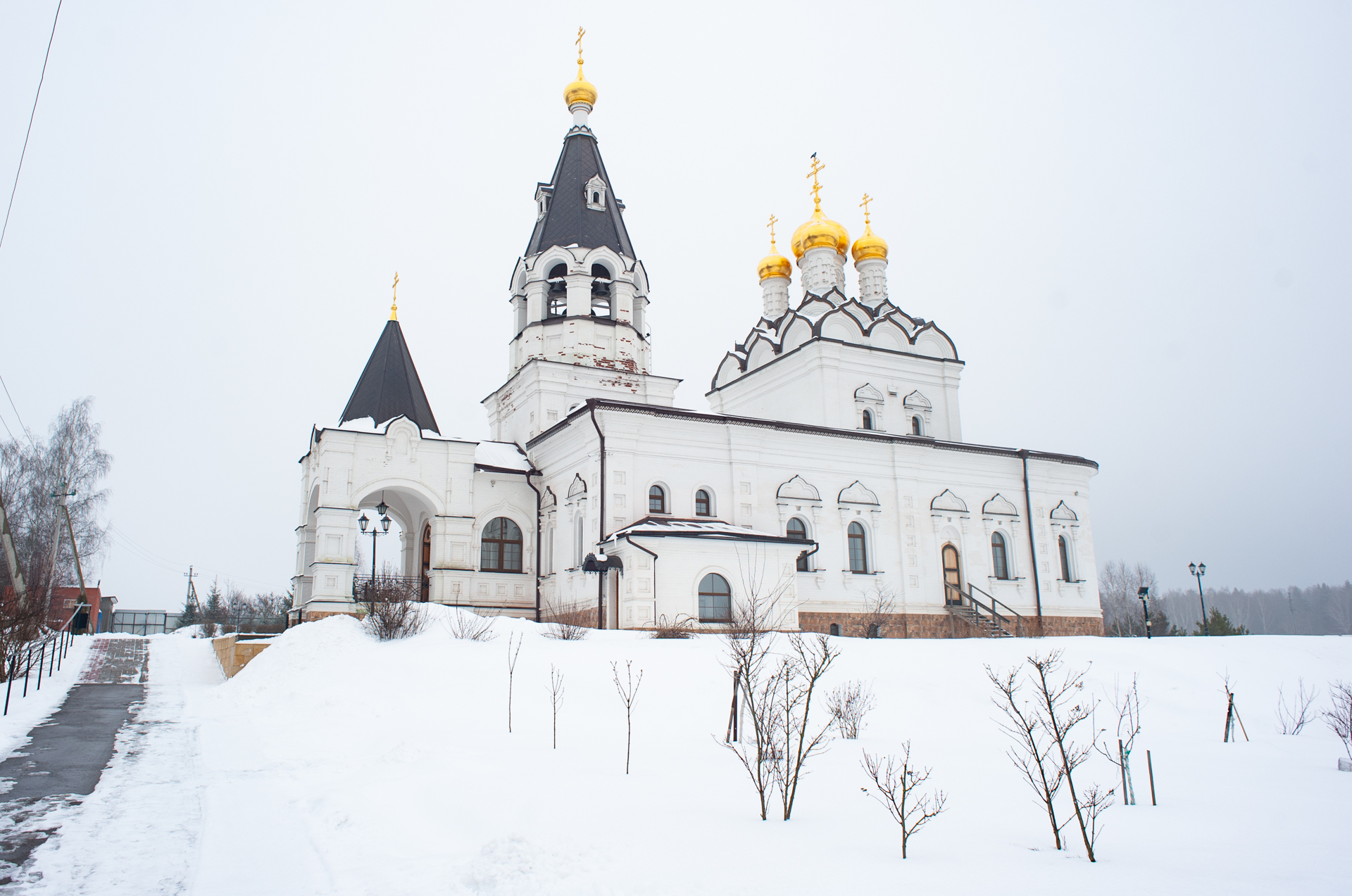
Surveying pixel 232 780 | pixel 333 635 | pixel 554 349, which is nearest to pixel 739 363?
pixel 554 349

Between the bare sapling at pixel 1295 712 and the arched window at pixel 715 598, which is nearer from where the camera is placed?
the bare sapling at pixel 1295 712

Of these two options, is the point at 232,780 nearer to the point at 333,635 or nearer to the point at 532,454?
the point at 333,635

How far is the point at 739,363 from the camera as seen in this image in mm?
30891

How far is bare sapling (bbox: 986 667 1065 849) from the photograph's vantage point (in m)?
5.62

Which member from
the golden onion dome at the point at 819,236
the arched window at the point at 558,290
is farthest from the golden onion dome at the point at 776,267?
the arched window at the point at 558,290

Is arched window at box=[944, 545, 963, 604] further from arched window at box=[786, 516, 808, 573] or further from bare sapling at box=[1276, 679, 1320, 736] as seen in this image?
bare sapling at box=[1276, 679, 1320, 736]

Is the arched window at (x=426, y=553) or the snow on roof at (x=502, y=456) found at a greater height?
the snow on roof at (x=502, y=456)

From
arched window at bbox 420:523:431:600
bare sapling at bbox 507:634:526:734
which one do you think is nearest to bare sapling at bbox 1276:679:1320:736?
bare sapling at bbox 507:634:526:734

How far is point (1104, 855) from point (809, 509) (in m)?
17.9

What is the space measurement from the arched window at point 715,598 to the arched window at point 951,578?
7904mm

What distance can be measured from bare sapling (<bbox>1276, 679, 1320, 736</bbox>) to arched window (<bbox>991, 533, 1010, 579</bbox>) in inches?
420

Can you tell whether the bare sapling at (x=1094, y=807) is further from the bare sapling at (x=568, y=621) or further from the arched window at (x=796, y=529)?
the arched window at (x=796, y=529)

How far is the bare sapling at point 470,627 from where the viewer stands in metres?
15.2

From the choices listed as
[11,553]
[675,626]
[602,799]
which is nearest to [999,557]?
[675,626]
